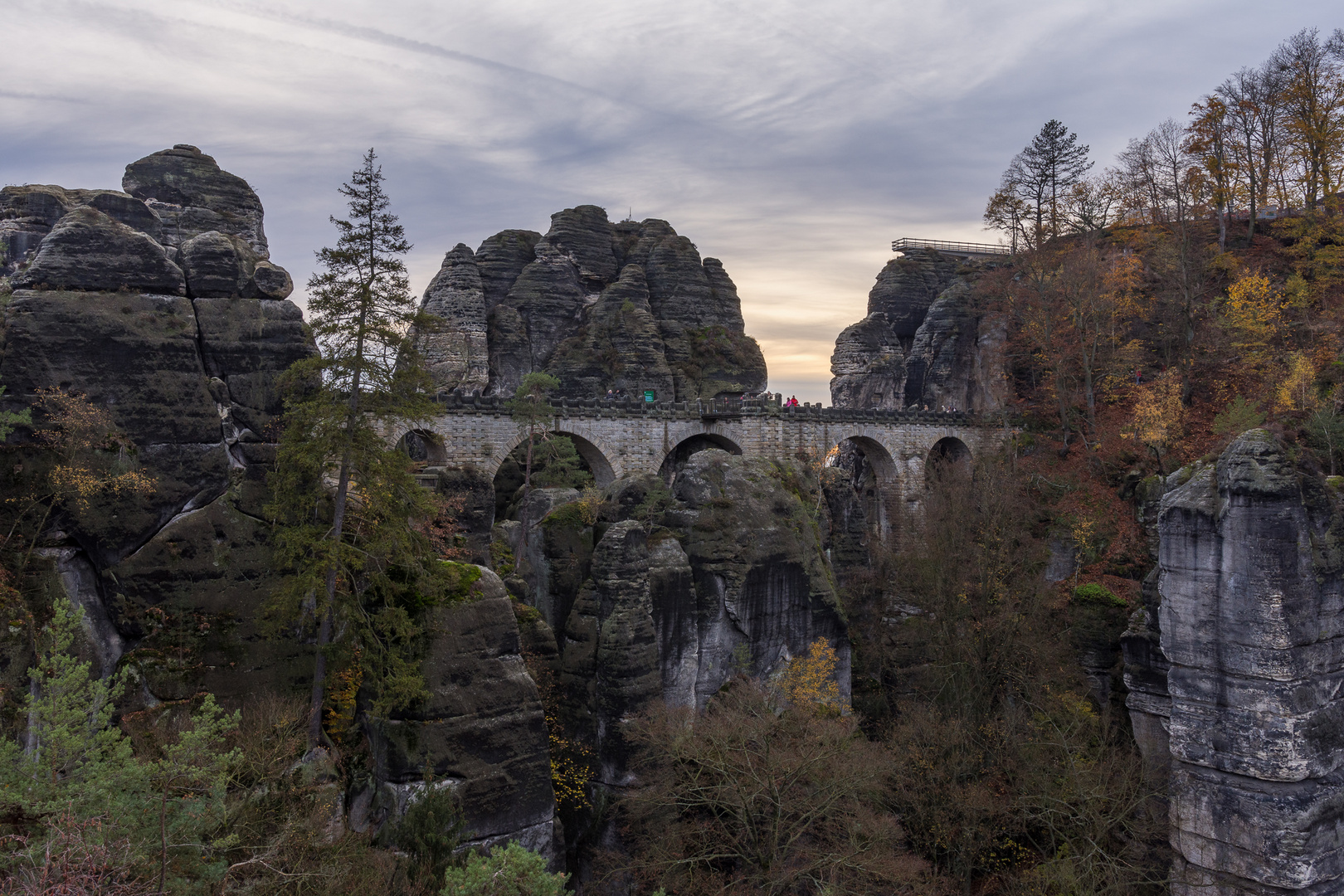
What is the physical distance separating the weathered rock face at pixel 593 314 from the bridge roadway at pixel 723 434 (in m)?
5.83

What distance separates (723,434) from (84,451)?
1090 inches

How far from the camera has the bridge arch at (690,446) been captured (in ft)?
128

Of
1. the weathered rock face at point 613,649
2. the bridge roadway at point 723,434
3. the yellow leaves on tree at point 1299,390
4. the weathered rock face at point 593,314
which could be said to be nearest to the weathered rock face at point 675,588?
the weathered rock face at point 613,649

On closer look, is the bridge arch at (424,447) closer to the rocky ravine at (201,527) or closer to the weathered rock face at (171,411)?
the weathered rock face at (171,411)

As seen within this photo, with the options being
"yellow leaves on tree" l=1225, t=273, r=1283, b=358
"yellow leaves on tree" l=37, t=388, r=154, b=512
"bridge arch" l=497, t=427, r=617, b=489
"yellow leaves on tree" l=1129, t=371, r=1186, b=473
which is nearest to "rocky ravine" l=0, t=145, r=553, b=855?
"yellow leaves on tree" l=37, t=388, r=154, b=512

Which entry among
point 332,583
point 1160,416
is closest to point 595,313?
point 1160,416

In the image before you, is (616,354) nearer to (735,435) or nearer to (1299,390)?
(735,435)

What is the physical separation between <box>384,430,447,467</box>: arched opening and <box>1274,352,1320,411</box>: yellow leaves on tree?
1102 inches

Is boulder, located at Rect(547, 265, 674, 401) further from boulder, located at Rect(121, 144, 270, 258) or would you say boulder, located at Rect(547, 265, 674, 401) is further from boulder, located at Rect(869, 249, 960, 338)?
boulder, located at Rect(121, 144, 270, 258)

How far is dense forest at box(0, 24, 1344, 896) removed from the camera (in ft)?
30.9

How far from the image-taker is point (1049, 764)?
21.4 meters

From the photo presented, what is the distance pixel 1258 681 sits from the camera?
693 inches

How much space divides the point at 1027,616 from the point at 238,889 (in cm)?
2367

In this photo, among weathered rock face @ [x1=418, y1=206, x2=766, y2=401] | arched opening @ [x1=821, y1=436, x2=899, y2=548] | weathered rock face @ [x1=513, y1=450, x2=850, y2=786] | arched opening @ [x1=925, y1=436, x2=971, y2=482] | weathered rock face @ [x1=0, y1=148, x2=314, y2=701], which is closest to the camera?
weathered rock face @ [x1=0, y1=148, x2=314, y2=701]
